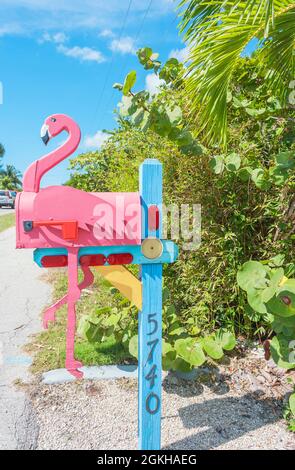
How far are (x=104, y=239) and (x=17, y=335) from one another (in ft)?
7.30

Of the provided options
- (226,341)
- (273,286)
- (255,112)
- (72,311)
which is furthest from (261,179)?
(72,311)

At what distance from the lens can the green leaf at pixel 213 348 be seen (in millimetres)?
2289

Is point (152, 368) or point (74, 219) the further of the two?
point (152, 368)

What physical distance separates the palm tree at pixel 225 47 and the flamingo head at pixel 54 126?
0.92 m

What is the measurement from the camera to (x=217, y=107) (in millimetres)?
2283

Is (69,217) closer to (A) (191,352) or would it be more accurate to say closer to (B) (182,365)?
(A) (191,352)

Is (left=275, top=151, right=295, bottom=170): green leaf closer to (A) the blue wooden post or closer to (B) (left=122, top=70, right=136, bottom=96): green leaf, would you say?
(A) the blue wooden post

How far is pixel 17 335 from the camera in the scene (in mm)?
3381

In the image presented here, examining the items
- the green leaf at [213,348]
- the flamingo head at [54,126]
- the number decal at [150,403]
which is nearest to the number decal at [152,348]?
the number decal at [150,403]

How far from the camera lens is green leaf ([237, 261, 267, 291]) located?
77.1 inches

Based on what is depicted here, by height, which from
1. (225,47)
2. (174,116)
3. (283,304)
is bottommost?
(283,304)

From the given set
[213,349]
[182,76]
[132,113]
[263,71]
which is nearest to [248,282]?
[213,349]

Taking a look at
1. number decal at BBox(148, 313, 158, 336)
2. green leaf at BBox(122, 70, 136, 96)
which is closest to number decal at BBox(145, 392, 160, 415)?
number decal at BBox(148, 313, 158, 336)
